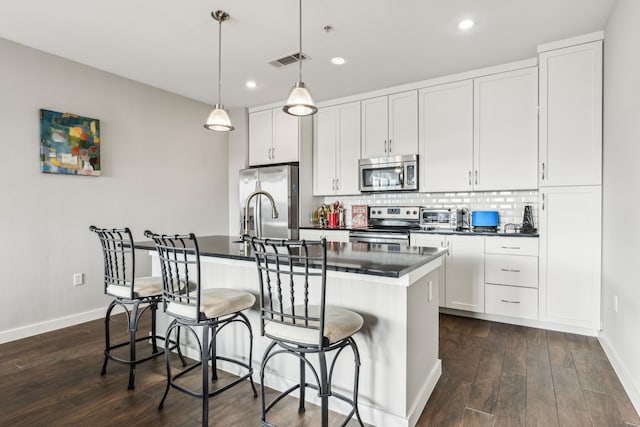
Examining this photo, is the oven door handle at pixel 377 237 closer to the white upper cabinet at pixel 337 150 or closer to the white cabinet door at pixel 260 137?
the white upper cabinet at pixel 337 150

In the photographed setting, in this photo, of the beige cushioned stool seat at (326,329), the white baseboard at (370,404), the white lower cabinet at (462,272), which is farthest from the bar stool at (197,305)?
the white lower cabinet at (462,272)

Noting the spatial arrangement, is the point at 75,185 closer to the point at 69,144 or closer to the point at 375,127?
the point at 69,144

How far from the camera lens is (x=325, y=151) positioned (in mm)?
4785

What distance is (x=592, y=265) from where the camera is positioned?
3.00 metres

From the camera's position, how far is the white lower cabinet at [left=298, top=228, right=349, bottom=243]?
14.1ft

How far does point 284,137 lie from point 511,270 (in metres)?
3.19

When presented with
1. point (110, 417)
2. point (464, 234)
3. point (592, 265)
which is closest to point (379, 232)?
point (464, 234)

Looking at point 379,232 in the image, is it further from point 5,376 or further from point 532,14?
point 5,376

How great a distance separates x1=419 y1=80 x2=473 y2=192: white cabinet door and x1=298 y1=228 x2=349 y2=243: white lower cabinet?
Answer: 3.55 ft

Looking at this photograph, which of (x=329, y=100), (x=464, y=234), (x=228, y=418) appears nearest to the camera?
(x=228, y=418)

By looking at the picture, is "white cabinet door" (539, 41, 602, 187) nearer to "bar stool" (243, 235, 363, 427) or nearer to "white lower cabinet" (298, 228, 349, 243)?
A: "white lower cabinet" (298, 228, 349, 243)

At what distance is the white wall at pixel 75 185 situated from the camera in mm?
3104

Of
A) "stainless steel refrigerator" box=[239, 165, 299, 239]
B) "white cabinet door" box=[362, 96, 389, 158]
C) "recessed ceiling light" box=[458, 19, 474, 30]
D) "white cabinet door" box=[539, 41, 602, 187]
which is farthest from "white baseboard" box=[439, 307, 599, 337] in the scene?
"recessed ceiling light" box=[458, 19, 474, 30]

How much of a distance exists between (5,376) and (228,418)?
5.72 feet
